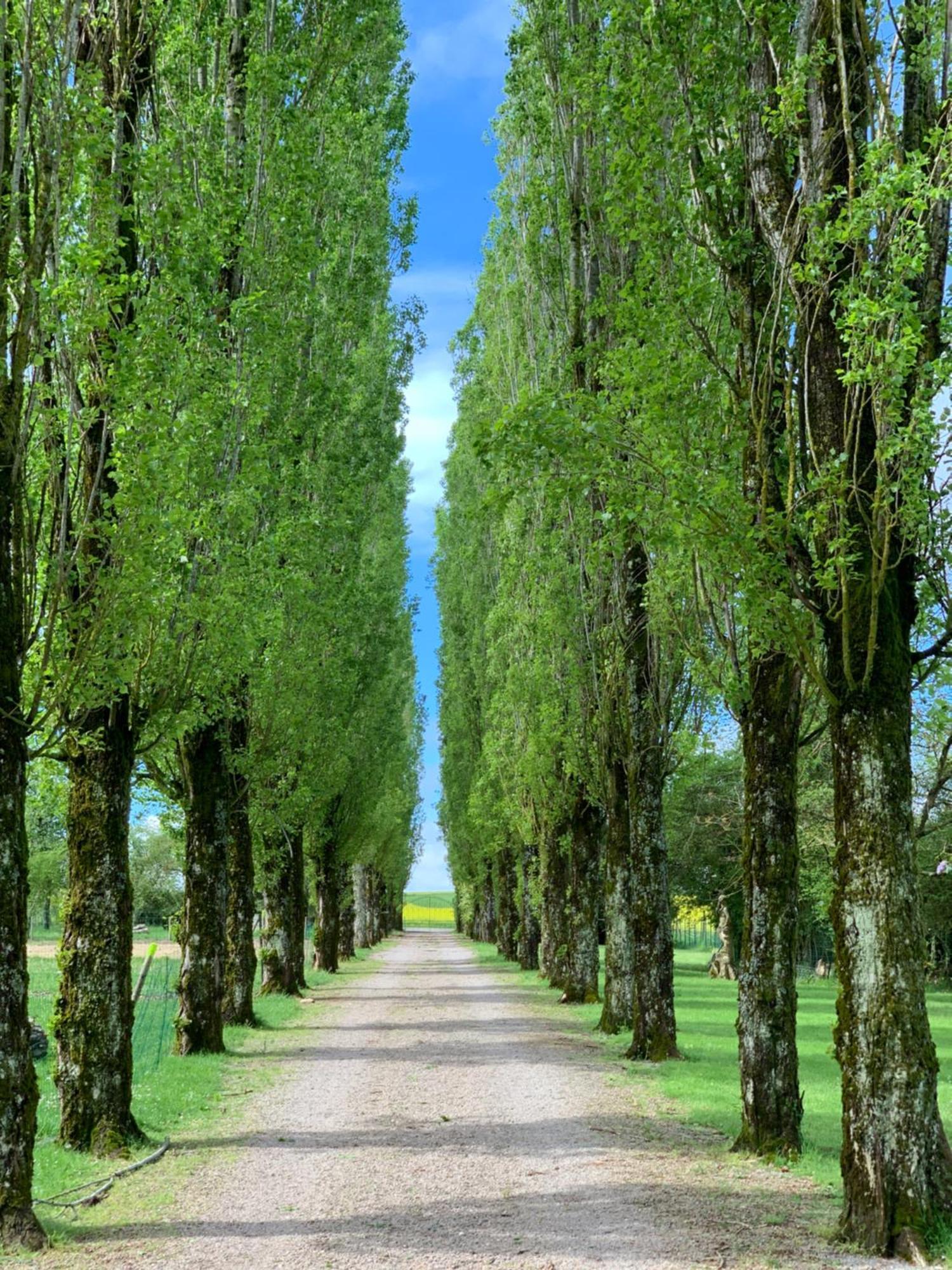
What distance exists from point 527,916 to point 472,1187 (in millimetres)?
28403

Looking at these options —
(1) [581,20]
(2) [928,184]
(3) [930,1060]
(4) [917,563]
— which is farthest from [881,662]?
(1) [581,20]

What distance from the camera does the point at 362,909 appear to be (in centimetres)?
5662

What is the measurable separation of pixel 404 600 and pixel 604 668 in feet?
71.3

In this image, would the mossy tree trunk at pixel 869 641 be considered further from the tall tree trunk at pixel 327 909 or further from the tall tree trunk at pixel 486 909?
the tall tree trunk at pixel 486 909

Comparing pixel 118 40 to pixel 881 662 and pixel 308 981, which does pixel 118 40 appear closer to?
pixel 881 662

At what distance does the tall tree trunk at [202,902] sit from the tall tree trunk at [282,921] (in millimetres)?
9284

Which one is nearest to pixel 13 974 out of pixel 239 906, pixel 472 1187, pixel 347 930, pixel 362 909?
pixel 472 1187

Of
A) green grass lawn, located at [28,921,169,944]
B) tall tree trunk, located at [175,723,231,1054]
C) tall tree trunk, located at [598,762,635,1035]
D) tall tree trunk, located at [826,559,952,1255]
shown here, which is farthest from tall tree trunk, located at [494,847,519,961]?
tall tree trunk, located at [826,559,952,1255]

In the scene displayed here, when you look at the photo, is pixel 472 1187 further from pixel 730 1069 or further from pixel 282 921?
pixel 282 921

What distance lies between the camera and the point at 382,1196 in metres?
7.91

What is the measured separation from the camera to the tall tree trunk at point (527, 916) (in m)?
34.3

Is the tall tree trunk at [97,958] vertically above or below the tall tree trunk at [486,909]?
above

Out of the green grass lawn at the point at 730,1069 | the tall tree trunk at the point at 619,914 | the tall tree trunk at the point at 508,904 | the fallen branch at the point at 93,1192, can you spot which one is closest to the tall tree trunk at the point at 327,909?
the green grass lawn at the point at 730,1069

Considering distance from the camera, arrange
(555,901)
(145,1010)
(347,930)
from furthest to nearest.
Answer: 1. (347,930)
2. (555,901)
3. (145,1010)
